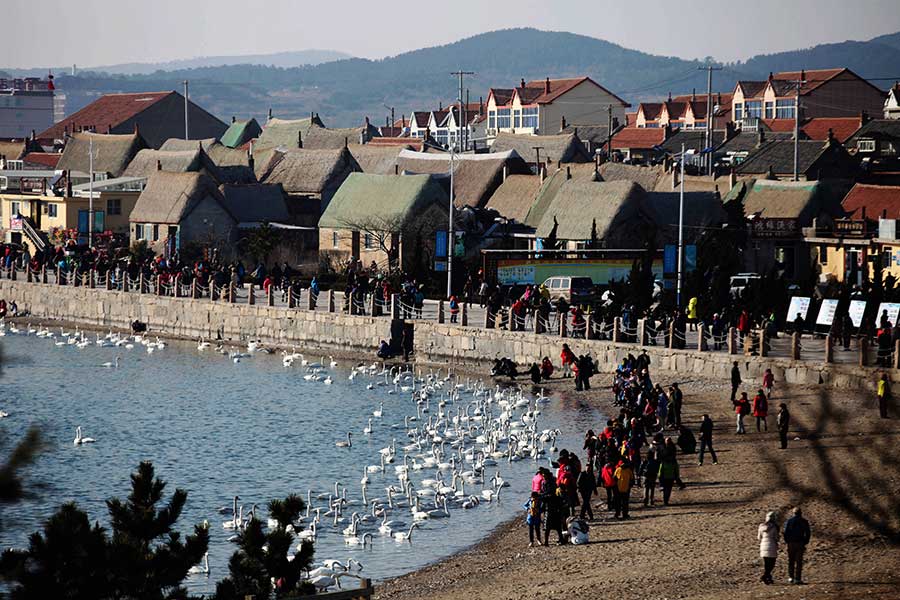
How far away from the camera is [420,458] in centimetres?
3534

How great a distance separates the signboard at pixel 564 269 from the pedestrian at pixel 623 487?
924 inches

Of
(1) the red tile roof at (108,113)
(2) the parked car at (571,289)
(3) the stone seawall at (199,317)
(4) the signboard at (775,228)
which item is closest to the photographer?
(2) the parked car at (571,289)

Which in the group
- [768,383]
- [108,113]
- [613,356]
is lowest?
[768,383]

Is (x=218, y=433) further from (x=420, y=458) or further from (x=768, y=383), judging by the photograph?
(x=768, y=383)

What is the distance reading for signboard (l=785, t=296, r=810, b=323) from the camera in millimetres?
41219

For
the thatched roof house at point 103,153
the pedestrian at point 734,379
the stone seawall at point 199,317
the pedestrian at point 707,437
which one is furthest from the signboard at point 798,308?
the thatched roof house at point 103,153

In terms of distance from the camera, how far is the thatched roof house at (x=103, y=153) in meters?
86.1

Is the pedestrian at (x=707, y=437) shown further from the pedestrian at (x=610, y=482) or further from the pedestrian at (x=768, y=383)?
the pedestrian at (x=768, y=383)

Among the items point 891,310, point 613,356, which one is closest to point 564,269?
point 613,356

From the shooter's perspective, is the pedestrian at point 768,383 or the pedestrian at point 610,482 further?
the pedestrian at point 768,383

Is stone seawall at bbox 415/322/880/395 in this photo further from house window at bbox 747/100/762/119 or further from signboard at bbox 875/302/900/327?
house window at bbox 747/100/762/119

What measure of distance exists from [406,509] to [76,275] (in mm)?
35816

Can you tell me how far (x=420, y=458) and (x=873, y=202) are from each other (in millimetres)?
32757

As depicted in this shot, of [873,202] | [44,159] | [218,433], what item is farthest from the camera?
[44,159]
